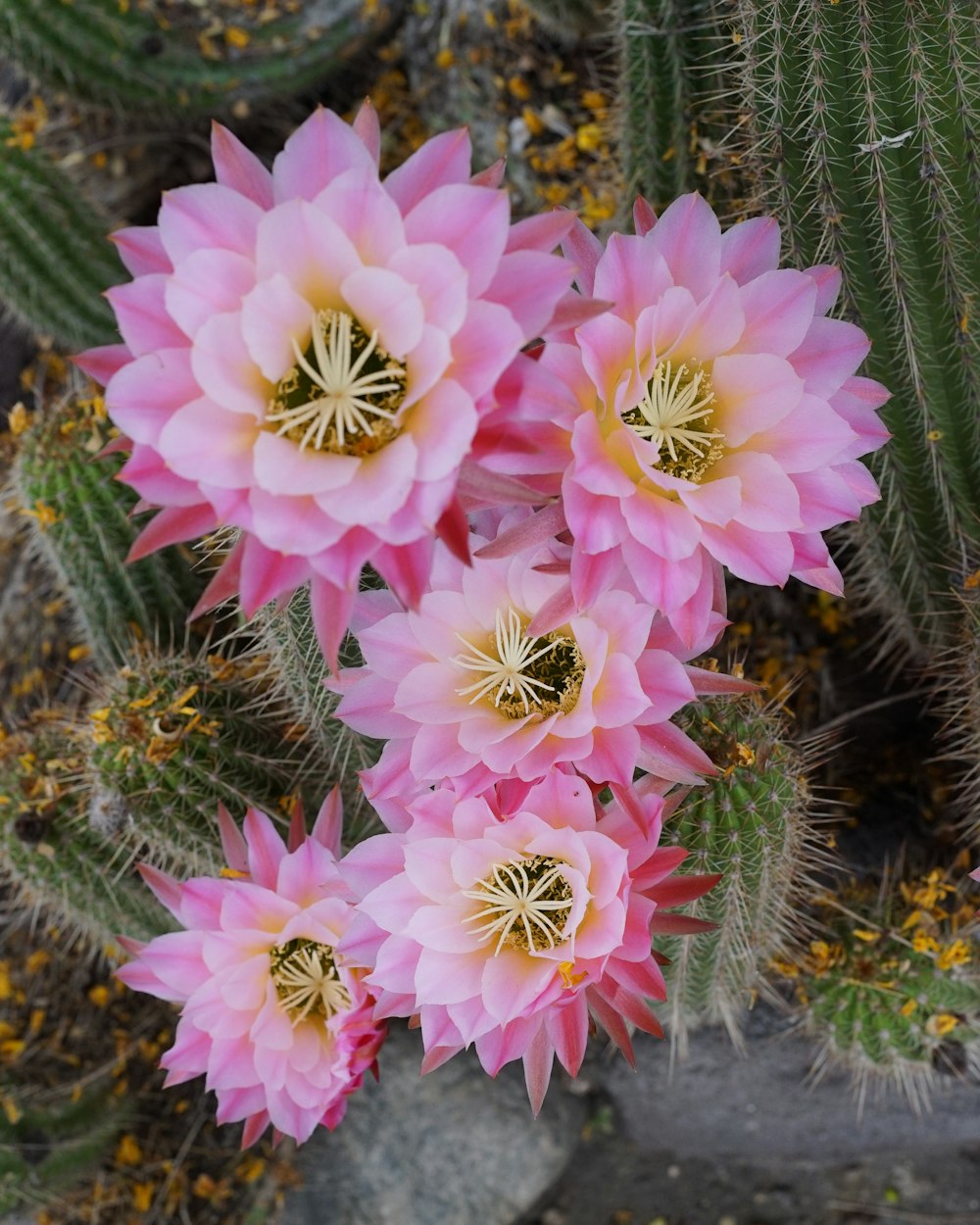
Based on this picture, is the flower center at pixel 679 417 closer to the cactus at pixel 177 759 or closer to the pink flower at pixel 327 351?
the pink flower at pixel 327 351

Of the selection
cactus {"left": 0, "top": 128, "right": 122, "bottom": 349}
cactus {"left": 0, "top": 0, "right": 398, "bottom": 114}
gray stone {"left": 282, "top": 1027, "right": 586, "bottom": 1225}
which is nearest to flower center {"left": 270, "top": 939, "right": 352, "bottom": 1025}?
gray stone {"left": 282, "top": 1027, "right": 586, "bottom": 1225}

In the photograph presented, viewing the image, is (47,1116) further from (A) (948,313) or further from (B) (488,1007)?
(A) (948,313)

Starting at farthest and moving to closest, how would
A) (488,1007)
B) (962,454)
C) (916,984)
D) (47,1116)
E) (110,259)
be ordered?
(110,259)
(47,1116)
(916,984)
(962,454)
(488,1007)

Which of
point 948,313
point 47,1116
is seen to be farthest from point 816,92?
point 47,1116

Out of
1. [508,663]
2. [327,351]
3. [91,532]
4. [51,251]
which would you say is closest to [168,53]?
[51,251]

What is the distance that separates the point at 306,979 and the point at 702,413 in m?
0.77

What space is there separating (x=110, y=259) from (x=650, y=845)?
1.71m

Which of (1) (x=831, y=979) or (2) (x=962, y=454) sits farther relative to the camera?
(1) (x=831, y=979)

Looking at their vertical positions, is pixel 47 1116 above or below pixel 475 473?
below

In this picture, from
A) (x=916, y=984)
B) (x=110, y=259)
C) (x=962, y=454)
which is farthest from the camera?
(x=110, y=259)

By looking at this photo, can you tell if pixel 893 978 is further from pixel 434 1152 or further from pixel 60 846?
pixel 60 846

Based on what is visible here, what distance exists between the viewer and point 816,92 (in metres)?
1.23

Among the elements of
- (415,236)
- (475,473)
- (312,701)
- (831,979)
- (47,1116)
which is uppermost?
(415,236)

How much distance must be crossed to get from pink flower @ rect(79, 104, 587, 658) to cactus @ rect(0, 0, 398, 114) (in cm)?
151
